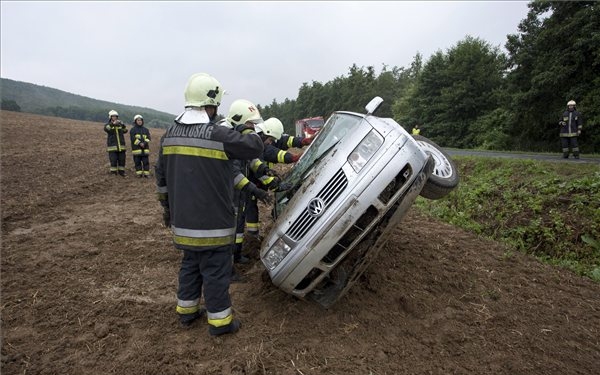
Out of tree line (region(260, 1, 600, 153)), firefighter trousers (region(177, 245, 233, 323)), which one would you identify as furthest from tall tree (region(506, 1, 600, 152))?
firefighter trousers (region(177, 245, 233, 323))

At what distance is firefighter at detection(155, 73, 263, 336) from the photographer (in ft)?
8.77

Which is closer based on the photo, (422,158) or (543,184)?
(422,158)

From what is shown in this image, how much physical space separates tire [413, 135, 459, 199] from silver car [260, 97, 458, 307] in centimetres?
77

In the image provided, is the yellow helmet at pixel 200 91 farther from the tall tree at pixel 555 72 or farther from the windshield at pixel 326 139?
the tall tree at pixel 555 72

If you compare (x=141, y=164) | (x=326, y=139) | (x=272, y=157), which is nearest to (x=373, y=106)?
(x=326, y=139)

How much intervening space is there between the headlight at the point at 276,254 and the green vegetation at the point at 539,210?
2.73 metres

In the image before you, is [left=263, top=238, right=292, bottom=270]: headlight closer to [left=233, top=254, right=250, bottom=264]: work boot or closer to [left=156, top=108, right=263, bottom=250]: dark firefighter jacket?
[left=156, top=108, right=263, bottom=250]: dark firefighter jacket

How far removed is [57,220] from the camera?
19.6ft

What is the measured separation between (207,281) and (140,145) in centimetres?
857

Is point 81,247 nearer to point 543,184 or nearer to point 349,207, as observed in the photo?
point 349,207

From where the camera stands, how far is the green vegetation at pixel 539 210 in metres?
4.43

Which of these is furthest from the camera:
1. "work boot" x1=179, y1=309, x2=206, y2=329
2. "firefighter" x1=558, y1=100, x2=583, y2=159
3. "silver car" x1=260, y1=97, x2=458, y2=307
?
"firefighter" x1=558, y1=100, x2=583, y2=159

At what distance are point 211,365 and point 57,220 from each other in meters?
4.97

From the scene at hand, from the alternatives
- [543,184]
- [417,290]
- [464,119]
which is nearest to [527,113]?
[464,119]
